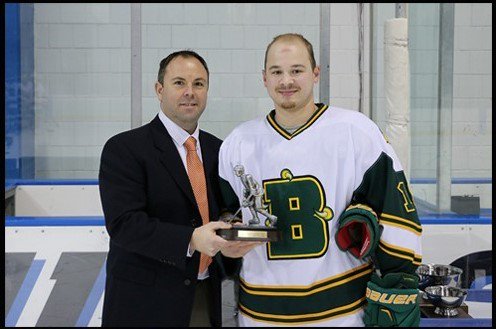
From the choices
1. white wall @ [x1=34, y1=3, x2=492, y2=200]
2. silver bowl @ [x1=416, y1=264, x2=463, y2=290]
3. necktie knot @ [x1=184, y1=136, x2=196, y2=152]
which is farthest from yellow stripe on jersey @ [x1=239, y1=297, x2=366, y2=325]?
white wall @ [x1=34, y1=3, x2=492, y2=200]

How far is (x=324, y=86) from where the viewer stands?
161 inches

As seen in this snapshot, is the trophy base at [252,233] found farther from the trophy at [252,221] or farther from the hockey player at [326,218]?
the hockey player at [326,218]

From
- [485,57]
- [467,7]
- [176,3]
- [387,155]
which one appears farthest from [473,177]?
[176,3]

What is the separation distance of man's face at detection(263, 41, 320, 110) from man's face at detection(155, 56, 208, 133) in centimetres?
25

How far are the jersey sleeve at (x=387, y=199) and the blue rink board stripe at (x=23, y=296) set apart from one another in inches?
62.8

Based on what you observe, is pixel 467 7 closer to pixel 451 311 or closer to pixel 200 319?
pixel 451 311

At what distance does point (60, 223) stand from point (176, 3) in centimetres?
238

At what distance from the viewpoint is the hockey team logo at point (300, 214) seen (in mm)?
1685

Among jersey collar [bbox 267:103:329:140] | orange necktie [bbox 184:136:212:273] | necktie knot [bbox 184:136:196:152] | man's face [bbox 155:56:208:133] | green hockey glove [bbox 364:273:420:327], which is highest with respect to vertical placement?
man's face [bbox 155:56:208:133]

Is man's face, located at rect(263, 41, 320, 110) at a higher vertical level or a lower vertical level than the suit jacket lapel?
higher

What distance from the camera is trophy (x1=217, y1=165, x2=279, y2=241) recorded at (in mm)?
1573

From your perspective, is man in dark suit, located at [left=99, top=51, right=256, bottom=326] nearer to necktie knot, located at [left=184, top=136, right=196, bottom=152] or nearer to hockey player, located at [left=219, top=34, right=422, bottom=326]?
necktie knot, located at [left=184, top=136, right=196, bottom=152]

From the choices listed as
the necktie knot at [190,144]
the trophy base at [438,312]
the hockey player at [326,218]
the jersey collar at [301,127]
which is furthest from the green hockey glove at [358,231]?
the trophy base at [438,312]

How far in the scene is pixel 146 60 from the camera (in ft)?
15.3
